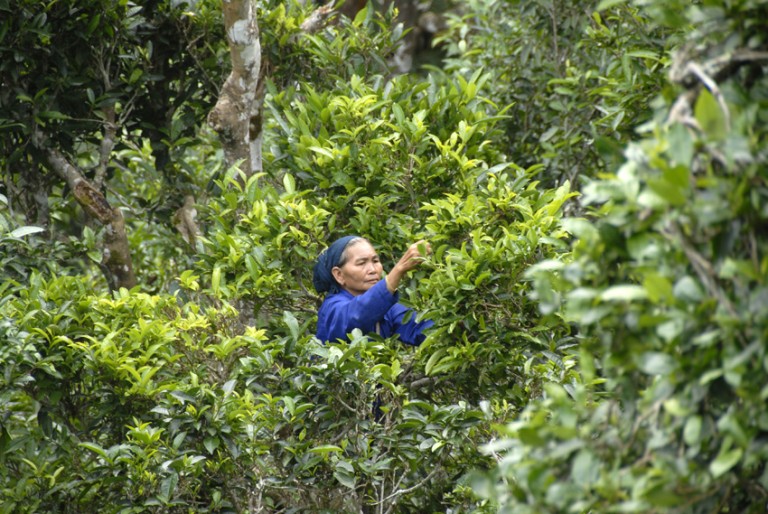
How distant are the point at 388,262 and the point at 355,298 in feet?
1.97

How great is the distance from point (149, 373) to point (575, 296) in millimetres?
2565

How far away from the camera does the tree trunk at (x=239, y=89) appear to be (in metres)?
5.66

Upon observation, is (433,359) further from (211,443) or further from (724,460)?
(724,460)

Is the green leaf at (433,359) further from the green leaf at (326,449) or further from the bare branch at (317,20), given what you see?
the bare branch at (317,20)

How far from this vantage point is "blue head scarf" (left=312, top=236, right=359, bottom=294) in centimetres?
514

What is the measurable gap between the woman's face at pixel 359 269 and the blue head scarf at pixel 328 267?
0.03m

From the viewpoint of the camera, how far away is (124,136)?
22.3 feet

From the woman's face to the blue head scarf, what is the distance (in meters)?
0.03

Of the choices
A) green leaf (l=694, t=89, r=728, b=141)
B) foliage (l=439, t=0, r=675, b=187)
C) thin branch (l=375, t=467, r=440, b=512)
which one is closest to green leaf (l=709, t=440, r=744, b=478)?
green leaf (l=694, t=89, r=728, b=141)

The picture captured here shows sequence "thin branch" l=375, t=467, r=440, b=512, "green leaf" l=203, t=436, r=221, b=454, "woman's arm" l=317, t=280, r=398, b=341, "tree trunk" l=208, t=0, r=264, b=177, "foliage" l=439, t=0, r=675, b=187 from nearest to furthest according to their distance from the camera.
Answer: "green leaf" l=203, t=436, r=221, b=454 < "thin branch" l=375, t=467, r=440, b=512 < "woman's arm" l=317, t=280, r=398, b=341 < "tree trunk" l=208, t=0, r=264, b=177 < "foliage" l=439, t=0, r=675, b=187

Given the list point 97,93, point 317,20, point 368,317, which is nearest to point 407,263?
point 368,317

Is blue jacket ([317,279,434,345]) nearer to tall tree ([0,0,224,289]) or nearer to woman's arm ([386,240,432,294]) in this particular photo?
woman's arm ([386,240,432,294])

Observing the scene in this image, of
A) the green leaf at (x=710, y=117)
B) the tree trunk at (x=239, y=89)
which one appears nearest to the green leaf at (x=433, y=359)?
the tree trunk at (x=239, y=89)

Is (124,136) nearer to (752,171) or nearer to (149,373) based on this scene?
(149,373)
